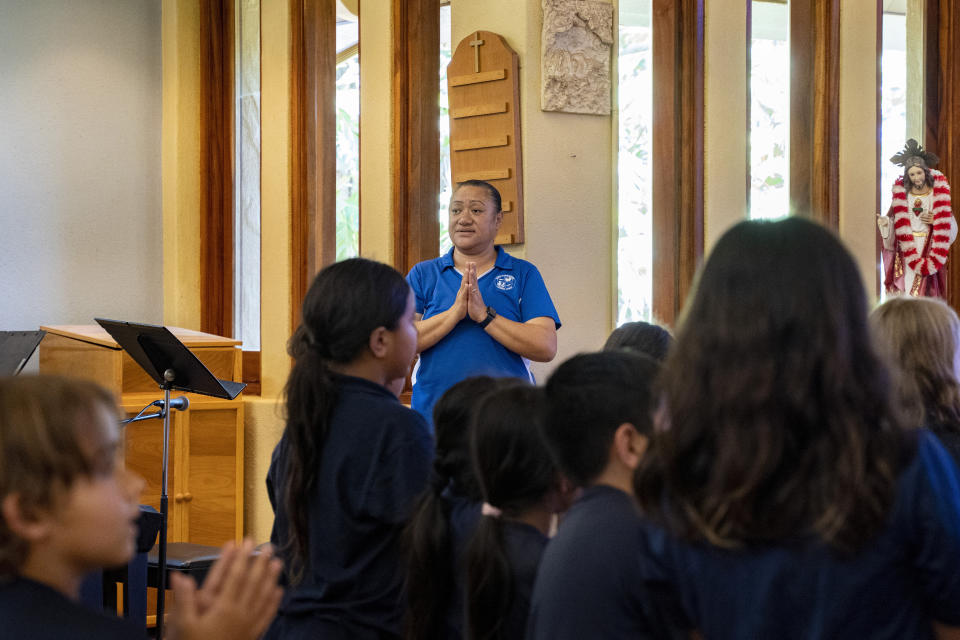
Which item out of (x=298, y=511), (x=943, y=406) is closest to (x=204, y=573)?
(x=298, y=511)

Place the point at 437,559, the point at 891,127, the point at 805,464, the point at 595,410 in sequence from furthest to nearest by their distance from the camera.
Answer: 1. the point at 891,127
2. the point at 437,559
3. the point at 595,410
4. the point at 805,464

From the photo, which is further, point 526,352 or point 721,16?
point 721,16

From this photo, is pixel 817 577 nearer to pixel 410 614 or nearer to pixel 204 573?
pixel 410 614

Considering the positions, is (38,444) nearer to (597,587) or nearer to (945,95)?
(597,587)

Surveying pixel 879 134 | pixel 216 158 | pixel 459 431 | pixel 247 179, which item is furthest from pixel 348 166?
pixel 459 431

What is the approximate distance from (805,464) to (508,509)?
0.64m

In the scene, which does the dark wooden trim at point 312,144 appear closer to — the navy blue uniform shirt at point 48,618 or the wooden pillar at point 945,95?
the wooden pillar at point 945,95

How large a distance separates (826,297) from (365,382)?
105 cm

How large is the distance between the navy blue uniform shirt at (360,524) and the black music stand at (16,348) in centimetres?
224

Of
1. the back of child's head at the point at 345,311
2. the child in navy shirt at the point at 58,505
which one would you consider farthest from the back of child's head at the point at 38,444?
the back of child's head at the point at 345,311

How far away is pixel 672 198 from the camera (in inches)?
198

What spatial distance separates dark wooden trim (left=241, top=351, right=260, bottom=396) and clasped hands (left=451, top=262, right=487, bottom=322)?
8.24 ft

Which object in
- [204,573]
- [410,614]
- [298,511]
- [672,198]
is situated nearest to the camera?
[410,614]

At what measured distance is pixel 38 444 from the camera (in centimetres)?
115
